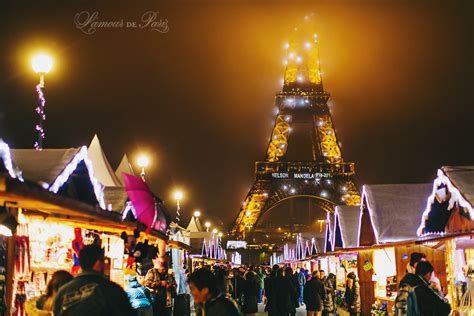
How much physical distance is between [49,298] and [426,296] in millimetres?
4056

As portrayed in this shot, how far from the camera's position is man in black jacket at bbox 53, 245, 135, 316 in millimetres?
3930

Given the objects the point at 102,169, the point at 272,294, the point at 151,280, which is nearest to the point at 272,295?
the point at 272,294

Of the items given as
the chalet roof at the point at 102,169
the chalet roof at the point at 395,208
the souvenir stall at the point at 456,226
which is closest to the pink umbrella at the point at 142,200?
the chalet roof at the point at 102,169

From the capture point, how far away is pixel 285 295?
14742 mm

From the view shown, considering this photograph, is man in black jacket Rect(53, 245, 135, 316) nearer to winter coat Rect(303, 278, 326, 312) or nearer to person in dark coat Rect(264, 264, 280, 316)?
person in dark coat Rect(264, 264, 280, 316)

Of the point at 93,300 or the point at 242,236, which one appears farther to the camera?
the point at 242,236

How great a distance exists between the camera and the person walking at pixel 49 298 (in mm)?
5461

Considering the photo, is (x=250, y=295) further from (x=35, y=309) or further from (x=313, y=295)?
(x=35, y=309)

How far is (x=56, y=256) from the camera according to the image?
7.81m

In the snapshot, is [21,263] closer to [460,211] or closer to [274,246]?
Result: [460,211]

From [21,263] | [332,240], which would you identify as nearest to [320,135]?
[332,240]

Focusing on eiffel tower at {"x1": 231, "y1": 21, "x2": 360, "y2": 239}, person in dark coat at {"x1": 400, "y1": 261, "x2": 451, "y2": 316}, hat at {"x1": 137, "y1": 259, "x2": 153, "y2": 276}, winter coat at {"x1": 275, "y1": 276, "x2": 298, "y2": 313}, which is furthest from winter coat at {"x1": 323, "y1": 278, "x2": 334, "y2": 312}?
eiffel tower at {"x1": 231, "y1": 21, "x2": 360, "y2": 239}

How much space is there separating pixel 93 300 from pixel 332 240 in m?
15.9

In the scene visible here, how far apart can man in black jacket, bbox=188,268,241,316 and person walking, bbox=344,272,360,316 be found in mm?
10955
